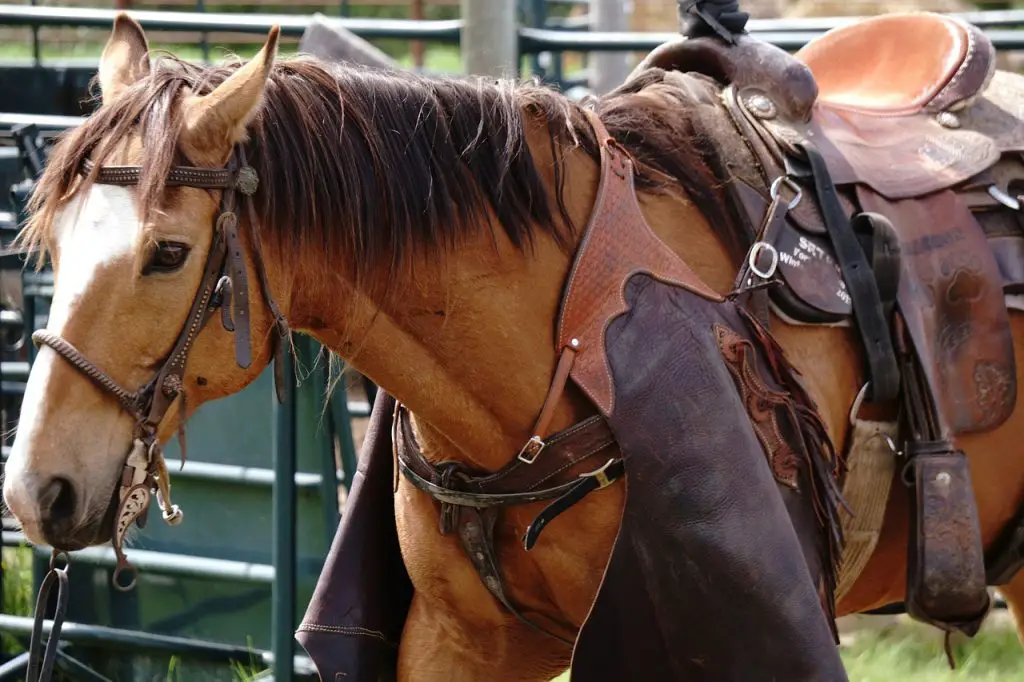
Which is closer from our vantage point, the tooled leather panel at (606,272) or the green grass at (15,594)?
the tooled leather panel at (606,272)

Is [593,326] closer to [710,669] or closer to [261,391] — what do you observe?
[710,669]

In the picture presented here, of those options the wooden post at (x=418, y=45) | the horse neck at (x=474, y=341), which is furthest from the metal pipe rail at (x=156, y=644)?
the wooden post at (x=418, y=45)

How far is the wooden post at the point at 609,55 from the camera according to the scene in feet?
22.7

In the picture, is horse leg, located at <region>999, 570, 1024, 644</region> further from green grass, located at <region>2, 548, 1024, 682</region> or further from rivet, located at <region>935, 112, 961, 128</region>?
rivet, located at <region>935, 112, 961, 128</region>

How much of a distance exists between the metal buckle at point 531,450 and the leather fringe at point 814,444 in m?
0.43

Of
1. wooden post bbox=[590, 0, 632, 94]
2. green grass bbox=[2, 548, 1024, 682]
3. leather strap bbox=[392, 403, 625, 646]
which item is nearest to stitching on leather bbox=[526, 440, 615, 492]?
leather strap bbox=[392, 403, 625, 646]

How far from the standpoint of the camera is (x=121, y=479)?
1933 millimetres

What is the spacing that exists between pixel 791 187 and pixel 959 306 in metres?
0.46

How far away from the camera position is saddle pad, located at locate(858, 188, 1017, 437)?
2615 millimetres

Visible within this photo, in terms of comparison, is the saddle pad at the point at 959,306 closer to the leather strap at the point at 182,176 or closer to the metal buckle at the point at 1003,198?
the metal buckle at the point at 1003,198

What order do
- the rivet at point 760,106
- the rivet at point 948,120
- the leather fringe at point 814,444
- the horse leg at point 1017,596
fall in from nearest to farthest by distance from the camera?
the leather fringe at point 814,444 < the rivet at point 760,106 < the rivet at point 948,120 < the horse leg at point 1017,596

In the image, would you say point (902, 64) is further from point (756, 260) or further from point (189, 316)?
point (189, 316)

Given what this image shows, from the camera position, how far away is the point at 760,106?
2.62 meters

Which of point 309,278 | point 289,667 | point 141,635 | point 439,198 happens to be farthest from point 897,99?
point 141,635
